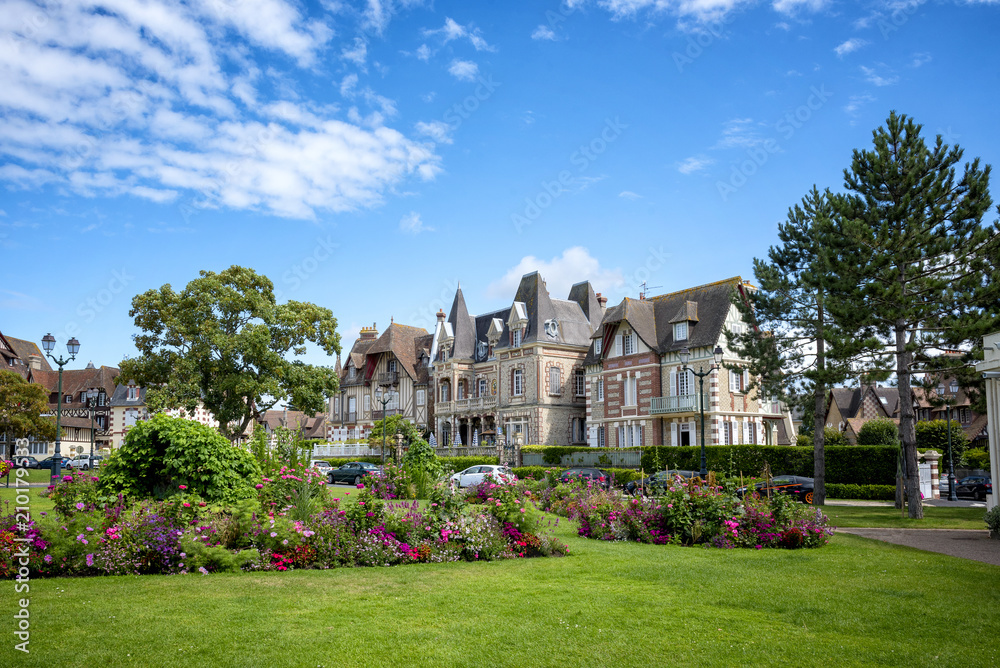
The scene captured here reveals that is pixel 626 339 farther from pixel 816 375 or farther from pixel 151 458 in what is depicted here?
pixel 151 458

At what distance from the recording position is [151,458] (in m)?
12.1

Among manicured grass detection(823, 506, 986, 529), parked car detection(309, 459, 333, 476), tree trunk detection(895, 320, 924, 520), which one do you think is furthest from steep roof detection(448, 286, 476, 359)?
tree trunk detection(895, 320, 924, 520)

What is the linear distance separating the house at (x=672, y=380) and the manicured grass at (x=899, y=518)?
1164cm

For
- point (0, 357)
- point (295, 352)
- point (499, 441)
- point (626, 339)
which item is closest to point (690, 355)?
point (626, 339)

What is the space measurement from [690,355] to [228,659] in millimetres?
33923

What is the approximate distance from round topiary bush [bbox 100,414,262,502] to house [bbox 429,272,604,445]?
3272cm

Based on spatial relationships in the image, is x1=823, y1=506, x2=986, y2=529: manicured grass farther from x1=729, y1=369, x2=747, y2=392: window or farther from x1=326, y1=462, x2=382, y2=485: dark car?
x1=326, y1=462, x2=382, y2=485: dark car

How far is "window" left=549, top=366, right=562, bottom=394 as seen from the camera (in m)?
45.1

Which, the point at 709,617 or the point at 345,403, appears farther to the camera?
the point at 345,403

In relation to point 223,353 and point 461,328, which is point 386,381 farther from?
point 223,353

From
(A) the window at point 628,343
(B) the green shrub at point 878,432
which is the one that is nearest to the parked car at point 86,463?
(A) the window at point 628,343

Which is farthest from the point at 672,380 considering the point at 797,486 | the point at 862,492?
the point at 797,486

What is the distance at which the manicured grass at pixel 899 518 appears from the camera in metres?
19.6

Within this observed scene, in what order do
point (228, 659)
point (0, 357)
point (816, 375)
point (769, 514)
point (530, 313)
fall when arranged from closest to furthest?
point (228, 659) < point (769, 514) < point (816, 375) < point (530, 313) < point (0, 357)
